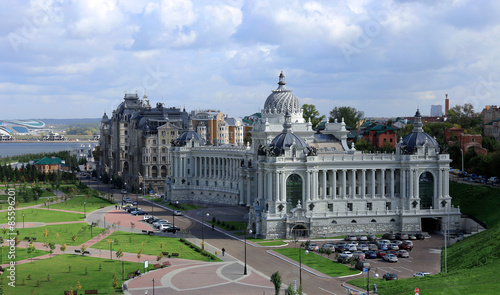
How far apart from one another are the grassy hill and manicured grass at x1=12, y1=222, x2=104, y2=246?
160 feet

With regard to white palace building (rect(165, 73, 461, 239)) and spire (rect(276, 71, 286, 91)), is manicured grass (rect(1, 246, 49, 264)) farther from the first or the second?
spire (rect(276, 71, 286, 91))

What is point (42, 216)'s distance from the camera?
13412 centimetres

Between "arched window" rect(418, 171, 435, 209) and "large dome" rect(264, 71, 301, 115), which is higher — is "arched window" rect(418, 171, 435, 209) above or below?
below

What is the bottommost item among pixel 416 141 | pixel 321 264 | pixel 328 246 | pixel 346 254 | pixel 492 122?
pixel 321 264

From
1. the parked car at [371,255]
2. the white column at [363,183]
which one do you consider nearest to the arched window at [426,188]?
the white column at [363,183]

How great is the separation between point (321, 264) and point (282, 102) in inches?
2002

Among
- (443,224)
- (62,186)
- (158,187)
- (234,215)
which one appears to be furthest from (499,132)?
(62,186)

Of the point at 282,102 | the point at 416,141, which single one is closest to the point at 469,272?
the point at 416,141

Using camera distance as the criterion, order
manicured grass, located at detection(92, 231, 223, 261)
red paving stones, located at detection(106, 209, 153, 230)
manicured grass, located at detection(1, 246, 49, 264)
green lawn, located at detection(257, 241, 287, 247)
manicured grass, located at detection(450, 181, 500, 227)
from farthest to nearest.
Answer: red paving stones, located at detection(106, 209, 153, 230) → manicured grass, located at detection(450, 181, 500, 227) → green lawn, located at detection(257, 241, 287, 247) → manicured grass, located at detection(92, 231, 223, 261) → manicured grass, located at detection(1, 246, 49, 264)

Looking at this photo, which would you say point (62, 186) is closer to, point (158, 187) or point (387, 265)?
point (158, 187)

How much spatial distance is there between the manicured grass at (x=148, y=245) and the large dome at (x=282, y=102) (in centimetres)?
3758

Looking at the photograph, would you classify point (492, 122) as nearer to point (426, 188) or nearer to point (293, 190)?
point (426, 188)

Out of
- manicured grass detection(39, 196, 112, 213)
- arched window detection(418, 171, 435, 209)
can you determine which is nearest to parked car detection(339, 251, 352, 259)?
arched window detection(418, 171, 435, 209)

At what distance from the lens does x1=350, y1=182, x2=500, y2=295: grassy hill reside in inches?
2724
